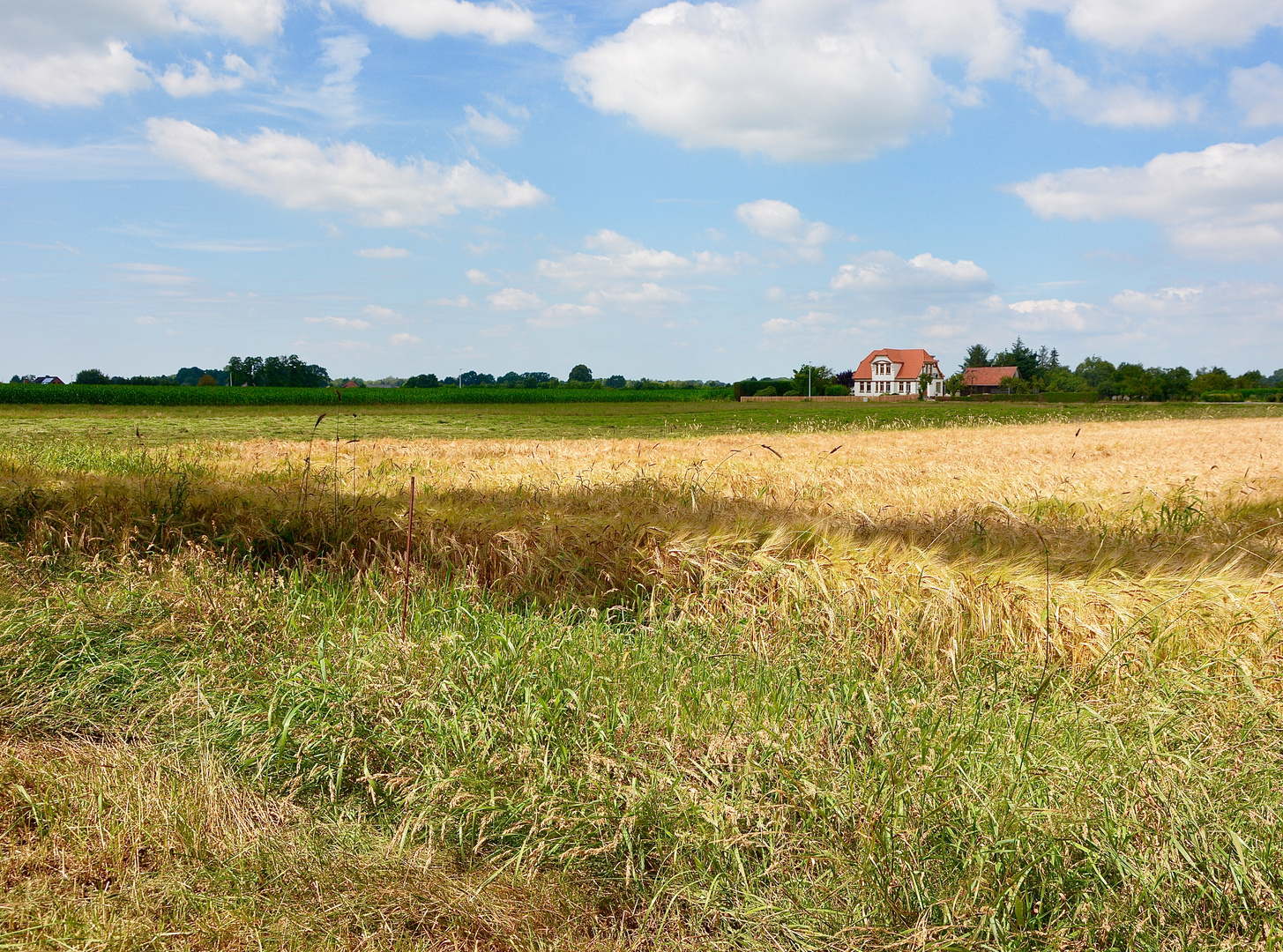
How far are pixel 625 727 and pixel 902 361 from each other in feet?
423

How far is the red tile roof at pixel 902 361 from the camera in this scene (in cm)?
12231

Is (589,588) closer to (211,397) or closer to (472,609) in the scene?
(472,609)

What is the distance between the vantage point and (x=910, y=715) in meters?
2.70

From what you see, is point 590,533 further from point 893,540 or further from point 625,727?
point 625,727

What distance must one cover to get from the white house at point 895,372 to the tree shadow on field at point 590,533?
12063cm

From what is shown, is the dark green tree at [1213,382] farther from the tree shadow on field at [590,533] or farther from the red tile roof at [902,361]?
the tree shadow on field at [590,533]

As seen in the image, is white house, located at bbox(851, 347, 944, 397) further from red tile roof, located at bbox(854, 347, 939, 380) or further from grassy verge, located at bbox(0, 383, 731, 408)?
grassy verge, located at bbox(0, 383, 731, 408)

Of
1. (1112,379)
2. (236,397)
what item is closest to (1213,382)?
(1112,379)

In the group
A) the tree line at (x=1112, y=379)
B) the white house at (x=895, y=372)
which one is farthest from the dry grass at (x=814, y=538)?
the white house at (x=895, y=372)

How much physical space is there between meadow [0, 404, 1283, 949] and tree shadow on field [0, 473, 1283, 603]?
3 centimetres

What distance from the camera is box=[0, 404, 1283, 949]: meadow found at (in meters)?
2.05

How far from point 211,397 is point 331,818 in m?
56.5

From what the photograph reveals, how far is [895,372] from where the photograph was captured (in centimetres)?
12362

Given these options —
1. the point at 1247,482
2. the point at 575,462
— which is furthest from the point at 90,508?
the point at 1247,482
